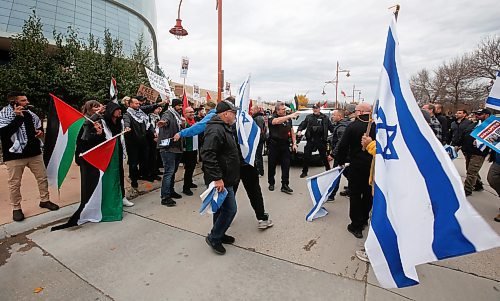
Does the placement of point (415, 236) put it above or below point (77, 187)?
above

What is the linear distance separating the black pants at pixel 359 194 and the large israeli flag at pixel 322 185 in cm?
43

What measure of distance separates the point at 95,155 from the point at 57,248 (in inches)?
49.9

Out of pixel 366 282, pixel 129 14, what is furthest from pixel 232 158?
pixel 129 14

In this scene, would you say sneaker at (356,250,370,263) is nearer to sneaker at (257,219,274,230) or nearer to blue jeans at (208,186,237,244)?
sneaker at (257,219,274,230)

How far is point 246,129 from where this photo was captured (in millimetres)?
3844

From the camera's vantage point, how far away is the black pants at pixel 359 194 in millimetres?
3399

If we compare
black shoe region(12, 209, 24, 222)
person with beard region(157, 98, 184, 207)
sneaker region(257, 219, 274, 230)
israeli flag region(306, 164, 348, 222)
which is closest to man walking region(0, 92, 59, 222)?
black shoe region(12, 209, 24, 222)

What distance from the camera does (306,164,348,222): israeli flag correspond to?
397cm

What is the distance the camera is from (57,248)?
3.24 meters

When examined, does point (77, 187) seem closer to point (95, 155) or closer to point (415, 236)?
point (95, 155)

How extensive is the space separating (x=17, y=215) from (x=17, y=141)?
41.1 inches

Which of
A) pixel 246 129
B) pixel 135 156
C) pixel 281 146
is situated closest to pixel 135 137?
pixel 135 156

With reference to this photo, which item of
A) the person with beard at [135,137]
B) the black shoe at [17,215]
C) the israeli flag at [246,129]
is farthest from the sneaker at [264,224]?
the black shoe at [17,215]

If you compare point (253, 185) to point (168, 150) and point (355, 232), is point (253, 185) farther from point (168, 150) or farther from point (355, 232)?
point (168, 150)
